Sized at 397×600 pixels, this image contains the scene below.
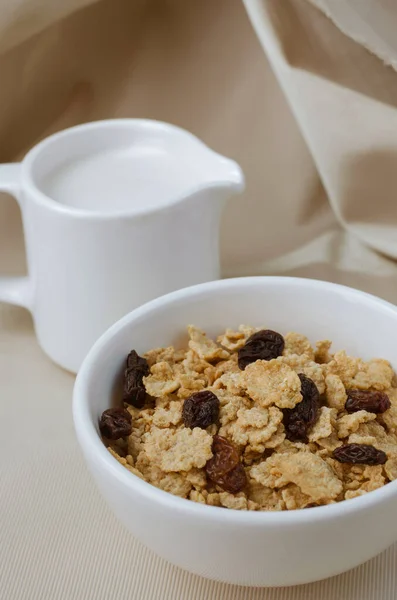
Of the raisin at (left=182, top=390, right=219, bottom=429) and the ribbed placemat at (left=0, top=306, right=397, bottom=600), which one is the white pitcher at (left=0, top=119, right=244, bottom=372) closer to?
the ribbed placemat at (left=0, top=306, right=397, bottom=600)

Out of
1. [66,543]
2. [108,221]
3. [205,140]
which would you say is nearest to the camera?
[66,543]

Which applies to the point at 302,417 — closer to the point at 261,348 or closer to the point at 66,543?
the point at 261,348

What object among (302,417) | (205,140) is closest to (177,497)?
(302,417)

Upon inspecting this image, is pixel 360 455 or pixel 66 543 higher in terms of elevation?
pixel 360 455

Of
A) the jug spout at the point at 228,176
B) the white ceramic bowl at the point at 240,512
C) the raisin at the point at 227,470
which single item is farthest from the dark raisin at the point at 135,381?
the jug spout at the point at 228,176

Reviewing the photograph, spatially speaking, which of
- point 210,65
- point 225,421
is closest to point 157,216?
point 225,421

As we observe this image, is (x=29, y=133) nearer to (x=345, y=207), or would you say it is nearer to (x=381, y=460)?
(x=345, y=207)

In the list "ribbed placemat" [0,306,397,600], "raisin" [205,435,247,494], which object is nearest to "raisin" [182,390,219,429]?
"raisin" [205,435,247,494]

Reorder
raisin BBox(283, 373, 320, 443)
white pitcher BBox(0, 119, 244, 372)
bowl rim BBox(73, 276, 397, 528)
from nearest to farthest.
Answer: bowl rim BBox(73, 276, 397, 528) → raisin BBox(283, 373, 320, 443) → white pitcher BBox(0, 119, 244, 372)
